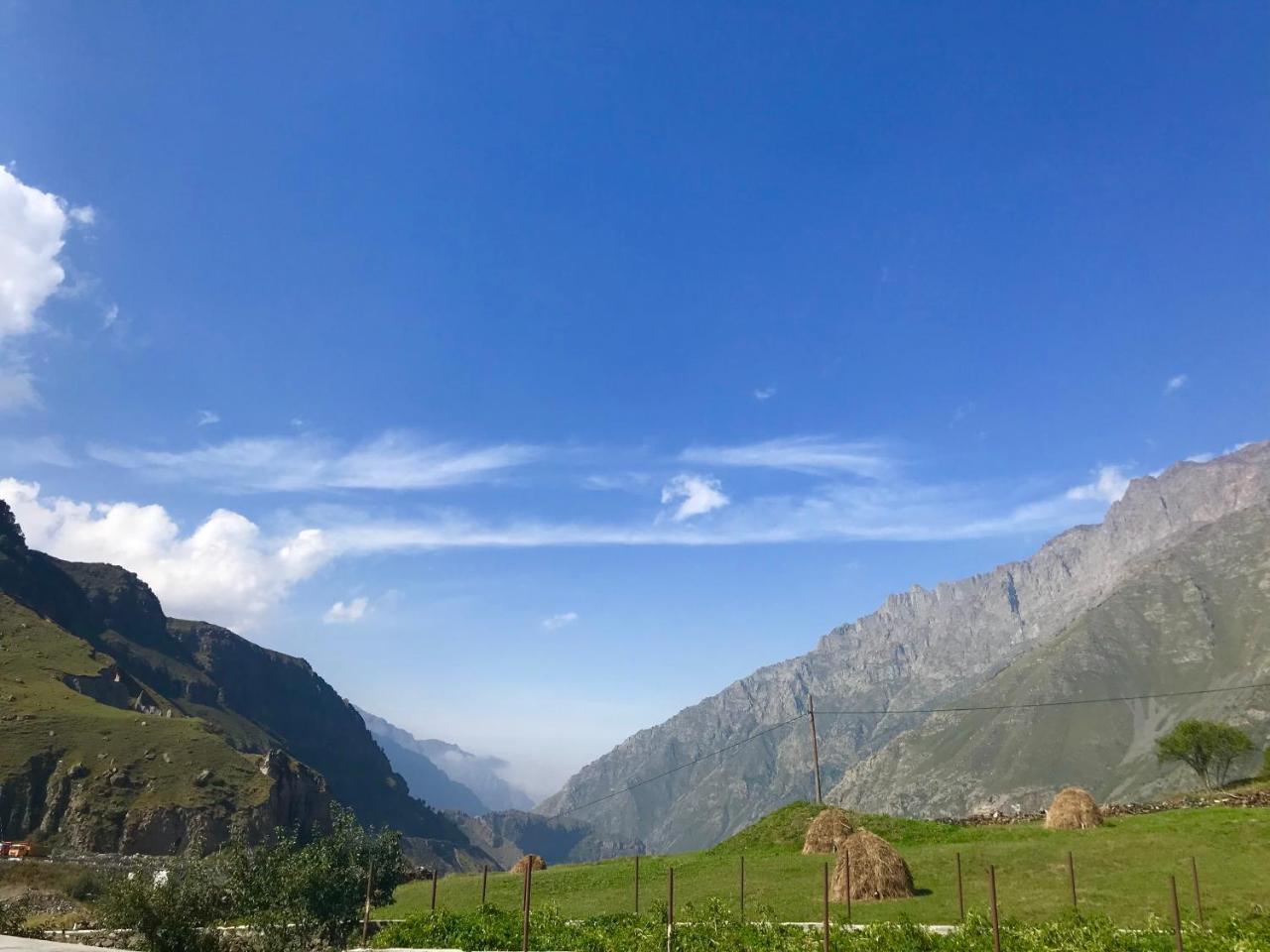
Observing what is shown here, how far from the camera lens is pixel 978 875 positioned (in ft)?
141

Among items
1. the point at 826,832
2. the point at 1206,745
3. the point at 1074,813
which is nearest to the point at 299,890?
the point at 826,832

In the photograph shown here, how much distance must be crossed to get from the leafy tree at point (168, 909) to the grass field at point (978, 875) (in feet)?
49.9

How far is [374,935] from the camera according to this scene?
36.4 metres

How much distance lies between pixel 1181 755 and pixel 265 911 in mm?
137040

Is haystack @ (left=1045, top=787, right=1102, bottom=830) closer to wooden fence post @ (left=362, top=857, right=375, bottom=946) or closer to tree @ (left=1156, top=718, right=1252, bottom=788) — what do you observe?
wooden fence post @ (left=362, top=857, right=375, bottom=946)

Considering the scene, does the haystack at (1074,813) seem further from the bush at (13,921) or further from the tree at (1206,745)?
the tree at (1206,745)

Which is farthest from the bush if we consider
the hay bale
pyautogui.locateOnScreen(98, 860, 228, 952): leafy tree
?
the hay bale

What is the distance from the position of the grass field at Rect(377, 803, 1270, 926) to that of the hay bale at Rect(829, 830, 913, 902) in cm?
96

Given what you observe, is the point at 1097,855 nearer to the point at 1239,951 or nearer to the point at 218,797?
the point at 1239,951

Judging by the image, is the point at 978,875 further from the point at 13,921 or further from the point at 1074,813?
the point at 13,921

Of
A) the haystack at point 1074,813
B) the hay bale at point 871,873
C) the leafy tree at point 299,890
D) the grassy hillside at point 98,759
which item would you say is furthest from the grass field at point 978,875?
the grassy hillside at point 98,759

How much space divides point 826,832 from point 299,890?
38931mm

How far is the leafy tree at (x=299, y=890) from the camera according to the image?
106ft

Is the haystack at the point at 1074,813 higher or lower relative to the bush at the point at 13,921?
higher
